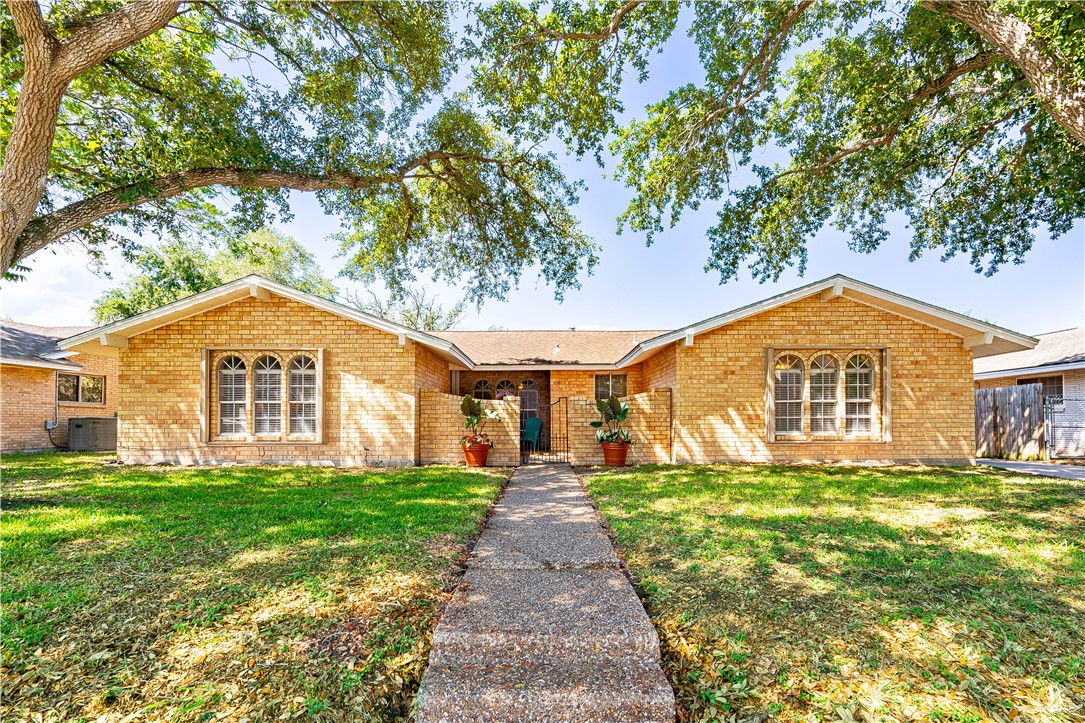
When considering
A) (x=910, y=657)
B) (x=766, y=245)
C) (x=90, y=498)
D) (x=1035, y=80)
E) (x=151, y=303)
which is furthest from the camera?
(x=151, y=303)

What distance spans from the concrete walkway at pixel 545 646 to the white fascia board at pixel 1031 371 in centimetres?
1439

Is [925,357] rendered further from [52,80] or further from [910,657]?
[52,80]

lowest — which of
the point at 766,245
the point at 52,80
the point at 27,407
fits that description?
the point at 27,407

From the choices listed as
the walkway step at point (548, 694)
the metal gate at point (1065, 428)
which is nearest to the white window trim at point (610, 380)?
the metal gate at point (1065, 428)

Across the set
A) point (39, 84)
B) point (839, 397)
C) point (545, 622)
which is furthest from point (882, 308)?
point (39, 84)

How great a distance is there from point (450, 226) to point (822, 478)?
37.6 ft

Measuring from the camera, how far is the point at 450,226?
13.3m

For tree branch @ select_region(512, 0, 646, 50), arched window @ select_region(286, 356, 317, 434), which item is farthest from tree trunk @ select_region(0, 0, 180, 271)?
tree branch @ select_region(512, 0, 646, 50)

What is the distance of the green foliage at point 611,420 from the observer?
1035cm

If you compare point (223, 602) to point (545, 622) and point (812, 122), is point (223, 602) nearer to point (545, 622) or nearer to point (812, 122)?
point (545, 622)

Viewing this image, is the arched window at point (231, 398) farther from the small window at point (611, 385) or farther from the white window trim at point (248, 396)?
the small window at point (611, 385)

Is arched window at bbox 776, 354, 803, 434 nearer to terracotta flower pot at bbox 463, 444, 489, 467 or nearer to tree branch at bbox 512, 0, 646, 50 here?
terracotta flower pot at bbox 463, 444, 489, 467

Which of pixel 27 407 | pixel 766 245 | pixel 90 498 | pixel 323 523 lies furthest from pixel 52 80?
pixel 766 245

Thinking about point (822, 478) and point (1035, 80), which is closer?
point (1035, 80)
